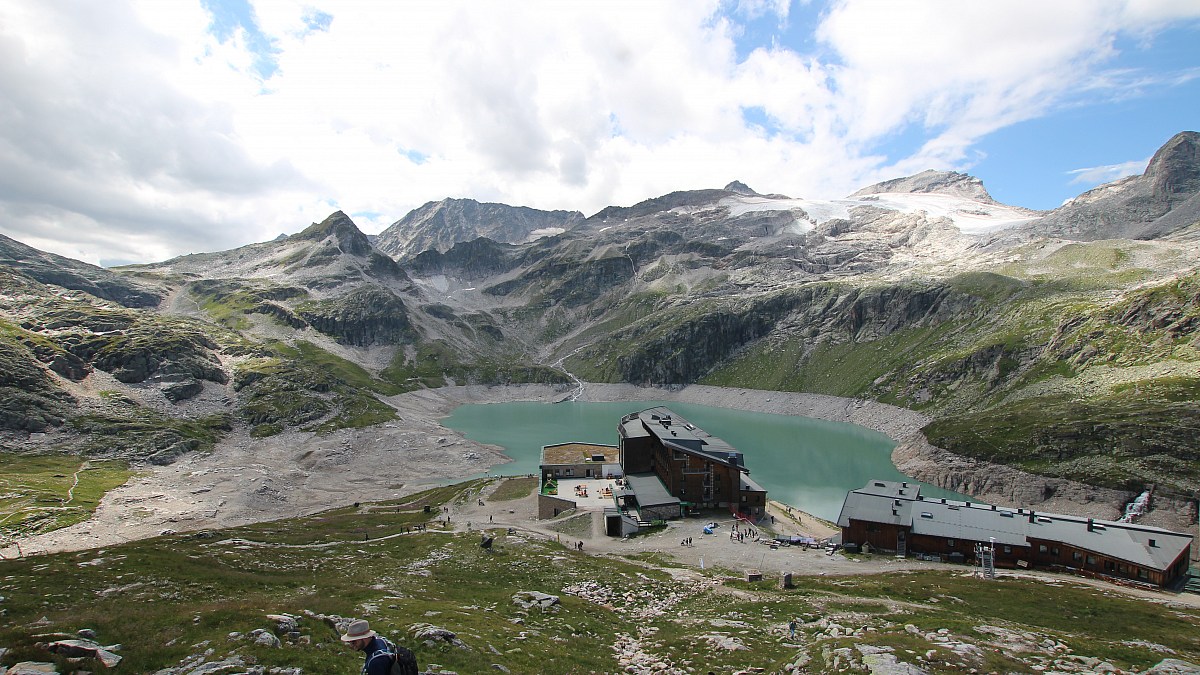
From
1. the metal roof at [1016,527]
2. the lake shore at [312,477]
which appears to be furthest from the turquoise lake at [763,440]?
the metal roof at [1016,527]

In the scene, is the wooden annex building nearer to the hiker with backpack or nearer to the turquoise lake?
the turquoise lake

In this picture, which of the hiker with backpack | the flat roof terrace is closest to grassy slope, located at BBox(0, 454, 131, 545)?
the flat roof terrace

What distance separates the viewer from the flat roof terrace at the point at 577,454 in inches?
3017

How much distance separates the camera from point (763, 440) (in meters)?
128

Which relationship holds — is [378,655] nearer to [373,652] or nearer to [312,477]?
[373,652]

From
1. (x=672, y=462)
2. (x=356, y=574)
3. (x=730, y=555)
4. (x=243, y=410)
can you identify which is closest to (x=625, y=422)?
(x=672, y=462)

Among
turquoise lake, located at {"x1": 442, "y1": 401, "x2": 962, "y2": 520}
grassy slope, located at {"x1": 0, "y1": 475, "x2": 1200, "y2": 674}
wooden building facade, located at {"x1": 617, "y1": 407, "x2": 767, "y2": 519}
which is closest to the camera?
grassy slope, located at {"x1": 0, "y1": 475, "x2": 1200, "y2": 674}

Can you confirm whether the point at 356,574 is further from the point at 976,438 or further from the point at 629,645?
the point at 976,438

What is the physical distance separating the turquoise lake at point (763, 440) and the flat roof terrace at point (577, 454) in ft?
69.2

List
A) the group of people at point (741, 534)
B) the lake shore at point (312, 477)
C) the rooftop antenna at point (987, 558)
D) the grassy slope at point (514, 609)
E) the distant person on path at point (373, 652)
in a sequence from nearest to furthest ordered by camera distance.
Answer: the distant person on path at point (373, 652)
the grassy slope at point (514, 609)
the rooftop antenna at point (987, 558)
the group of people at point (741, 534)
the lake shore at point (312, 477)

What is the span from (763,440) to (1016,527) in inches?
3203

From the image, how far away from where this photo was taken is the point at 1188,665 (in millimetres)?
19609

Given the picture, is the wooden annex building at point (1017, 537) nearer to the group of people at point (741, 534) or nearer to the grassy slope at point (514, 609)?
the group of people at point (741, 534)

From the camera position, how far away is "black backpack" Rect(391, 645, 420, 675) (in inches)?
343
